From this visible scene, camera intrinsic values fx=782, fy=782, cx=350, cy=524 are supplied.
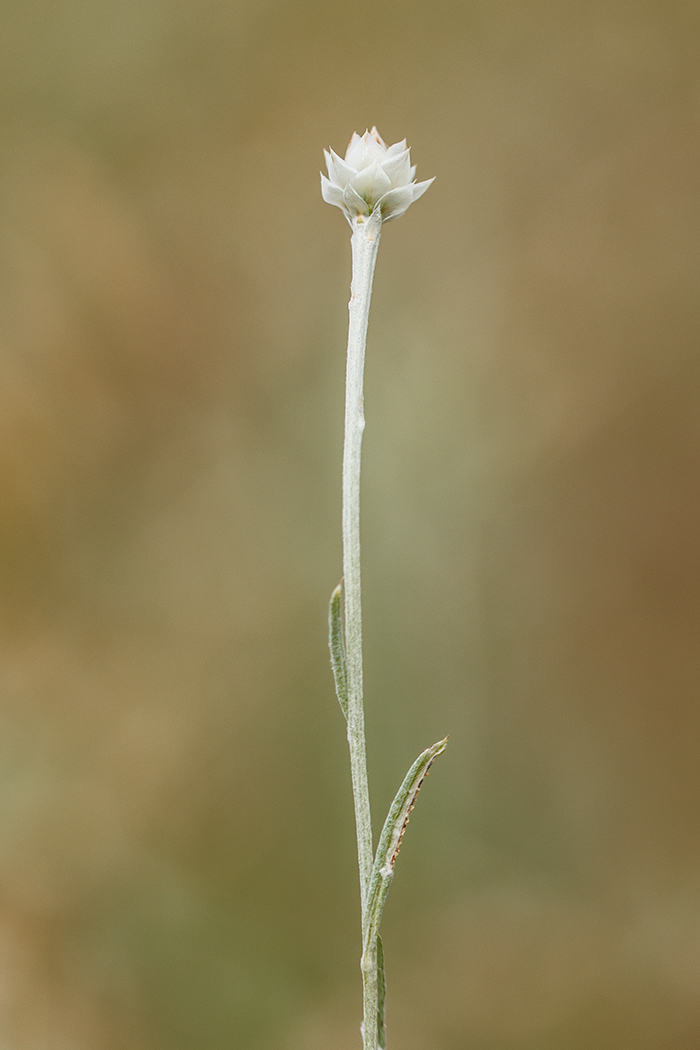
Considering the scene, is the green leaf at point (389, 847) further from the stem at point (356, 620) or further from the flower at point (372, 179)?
the flower at point (372, 179)

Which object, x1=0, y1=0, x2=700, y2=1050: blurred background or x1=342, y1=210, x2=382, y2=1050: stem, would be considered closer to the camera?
x1=342, y1=210, x2=382, y2=1050: stem

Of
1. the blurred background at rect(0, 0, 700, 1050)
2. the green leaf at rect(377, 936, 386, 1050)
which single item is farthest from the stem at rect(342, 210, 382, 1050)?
the blurred background at rect(0, 0, 700, 1050)

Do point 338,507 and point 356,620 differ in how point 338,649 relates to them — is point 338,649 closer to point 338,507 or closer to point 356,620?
point 356,620

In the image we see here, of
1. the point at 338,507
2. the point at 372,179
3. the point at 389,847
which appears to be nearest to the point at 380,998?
the point at 389,847

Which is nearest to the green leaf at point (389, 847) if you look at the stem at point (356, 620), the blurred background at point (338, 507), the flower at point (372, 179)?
the stem at point (356, 620)

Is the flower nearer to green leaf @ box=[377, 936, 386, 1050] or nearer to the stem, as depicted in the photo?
the stem

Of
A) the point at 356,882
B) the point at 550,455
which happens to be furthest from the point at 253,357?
the point at 356,882
